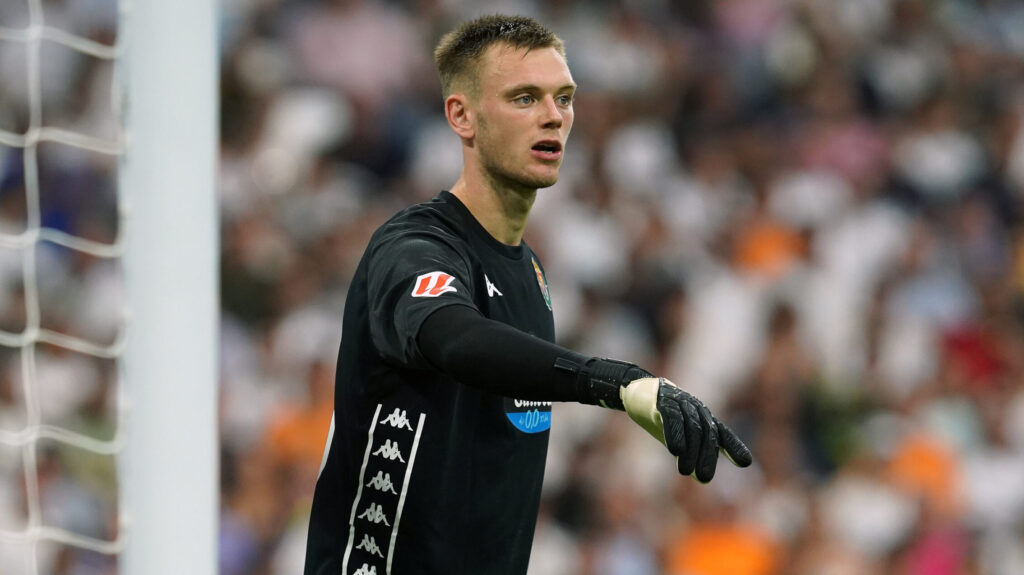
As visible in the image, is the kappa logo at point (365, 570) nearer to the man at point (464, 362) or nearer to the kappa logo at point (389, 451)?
the man at point (464, 362)

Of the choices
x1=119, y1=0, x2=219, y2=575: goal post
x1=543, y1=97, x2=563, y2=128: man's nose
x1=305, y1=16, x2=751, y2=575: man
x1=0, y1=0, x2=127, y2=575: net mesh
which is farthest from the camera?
x1=0, y1=0, x2=127, y2=575: net mesh

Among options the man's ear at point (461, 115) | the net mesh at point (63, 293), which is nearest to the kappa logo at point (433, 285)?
the man's ear at point (461, 115)

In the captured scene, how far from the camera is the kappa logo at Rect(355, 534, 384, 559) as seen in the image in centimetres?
286

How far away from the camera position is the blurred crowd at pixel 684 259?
6871 mm

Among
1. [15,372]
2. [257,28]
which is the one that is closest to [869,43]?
[257,28]

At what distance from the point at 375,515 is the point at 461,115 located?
0.99m

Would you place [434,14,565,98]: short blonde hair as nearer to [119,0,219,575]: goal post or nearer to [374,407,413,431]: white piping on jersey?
[119,0,219,575]: goal post

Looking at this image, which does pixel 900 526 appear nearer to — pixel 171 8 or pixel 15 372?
pixel 15 372

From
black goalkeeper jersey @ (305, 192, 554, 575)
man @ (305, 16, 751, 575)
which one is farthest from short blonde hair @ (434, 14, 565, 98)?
black goalkeeper jersey @ (305, 192, 554, 575)

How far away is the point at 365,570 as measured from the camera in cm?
288

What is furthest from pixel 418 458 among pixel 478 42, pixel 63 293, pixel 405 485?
pixel 63 293

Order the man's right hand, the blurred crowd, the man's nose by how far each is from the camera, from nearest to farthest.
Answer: the man's right hand
the man's nose
the blurred crowd

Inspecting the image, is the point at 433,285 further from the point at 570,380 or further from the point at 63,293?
the point at 63,293

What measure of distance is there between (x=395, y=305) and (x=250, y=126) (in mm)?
5539
